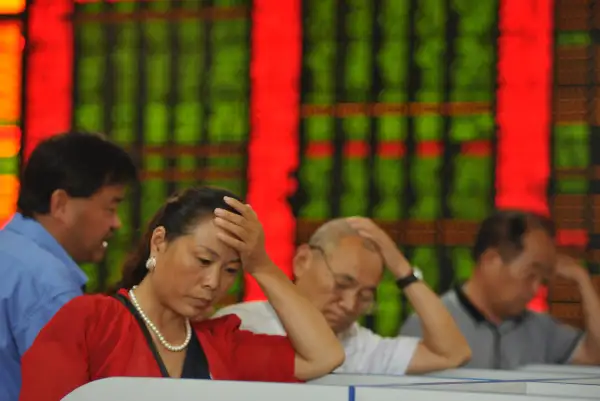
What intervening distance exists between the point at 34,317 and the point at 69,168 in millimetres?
348

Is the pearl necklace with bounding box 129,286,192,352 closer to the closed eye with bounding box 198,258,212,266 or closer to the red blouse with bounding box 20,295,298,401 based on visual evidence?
the red blouse with bounding box 20,295,298,401

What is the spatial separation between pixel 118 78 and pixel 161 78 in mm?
173

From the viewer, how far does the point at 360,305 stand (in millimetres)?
2264

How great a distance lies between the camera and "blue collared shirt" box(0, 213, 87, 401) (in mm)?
1940

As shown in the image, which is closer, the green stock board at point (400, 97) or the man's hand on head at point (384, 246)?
the man's hand on head at point (384, 246)

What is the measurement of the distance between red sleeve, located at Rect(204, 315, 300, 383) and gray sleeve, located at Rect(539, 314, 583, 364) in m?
1.56

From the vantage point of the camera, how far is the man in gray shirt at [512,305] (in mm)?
2887

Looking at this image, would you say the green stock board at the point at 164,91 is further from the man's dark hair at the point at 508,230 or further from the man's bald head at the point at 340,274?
the man's bald head at the point at 340,274

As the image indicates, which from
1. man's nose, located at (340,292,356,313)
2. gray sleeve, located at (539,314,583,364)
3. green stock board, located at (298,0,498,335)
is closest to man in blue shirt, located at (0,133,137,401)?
man's nose, located at (340,292,356,313)

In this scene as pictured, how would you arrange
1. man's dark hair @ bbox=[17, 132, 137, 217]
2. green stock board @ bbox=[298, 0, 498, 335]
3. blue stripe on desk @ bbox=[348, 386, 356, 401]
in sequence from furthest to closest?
green stock board @ bbox=[298, 0, 498, 335]
man's dark hair @ bbox=[17, 132, 137, 217]
blue stripe on desk @ bbox=[348, 386, 356, 401]

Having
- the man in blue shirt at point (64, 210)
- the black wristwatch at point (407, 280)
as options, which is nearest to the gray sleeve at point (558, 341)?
the black wristwatch at point (407, 280)

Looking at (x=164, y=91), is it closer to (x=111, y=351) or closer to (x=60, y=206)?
(x=60, y=206)

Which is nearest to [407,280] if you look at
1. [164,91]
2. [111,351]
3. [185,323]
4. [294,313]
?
[294,313]

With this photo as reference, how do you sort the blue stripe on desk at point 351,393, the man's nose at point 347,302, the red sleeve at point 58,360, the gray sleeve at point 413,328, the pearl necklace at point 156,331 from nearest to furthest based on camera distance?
the blue stripe on desk at point 351,393, the red sleeve at point 58,360, the pearl necklace at point 156,331, the man's nose at point 347,302, the gray sleeve at point 413,328
